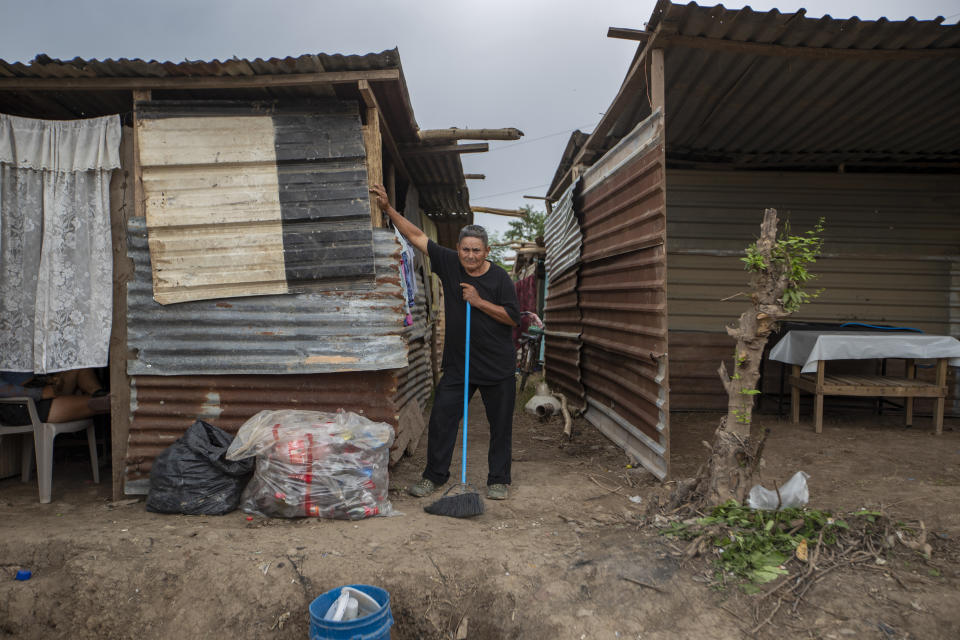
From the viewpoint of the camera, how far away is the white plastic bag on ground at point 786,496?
137 inches

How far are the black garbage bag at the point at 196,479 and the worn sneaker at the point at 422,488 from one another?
1186 mm

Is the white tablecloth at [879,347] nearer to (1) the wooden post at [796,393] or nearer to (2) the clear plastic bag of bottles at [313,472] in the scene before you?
(1) the wooden post at [796,393]

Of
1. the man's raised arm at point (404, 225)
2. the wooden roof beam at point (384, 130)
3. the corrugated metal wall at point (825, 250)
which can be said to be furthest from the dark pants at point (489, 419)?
the corrugated metal wall at point (825, 250)

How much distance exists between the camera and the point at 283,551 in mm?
3385

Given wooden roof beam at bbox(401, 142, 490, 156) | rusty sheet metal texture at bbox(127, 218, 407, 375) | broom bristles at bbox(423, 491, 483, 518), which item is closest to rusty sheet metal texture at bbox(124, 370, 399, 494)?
rusty sheet metal texture at bbox(127, 218, 407, 375)

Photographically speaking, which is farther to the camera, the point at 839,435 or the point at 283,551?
the point at 839,435

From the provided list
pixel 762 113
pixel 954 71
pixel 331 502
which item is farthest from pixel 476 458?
pixel 954 71

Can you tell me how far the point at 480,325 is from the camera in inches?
169

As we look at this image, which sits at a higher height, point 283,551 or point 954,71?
point 954,71

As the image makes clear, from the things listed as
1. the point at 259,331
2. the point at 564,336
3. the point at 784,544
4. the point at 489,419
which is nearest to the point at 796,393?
the point at 564,336

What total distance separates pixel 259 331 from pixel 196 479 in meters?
1.16

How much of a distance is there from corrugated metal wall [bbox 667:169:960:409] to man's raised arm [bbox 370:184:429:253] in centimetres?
440

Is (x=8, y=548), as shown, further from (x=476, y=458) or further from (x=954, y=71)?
(x=954, y=71)

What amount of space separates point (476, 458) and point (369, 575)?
2492 millimetres
